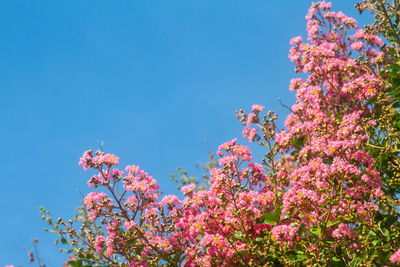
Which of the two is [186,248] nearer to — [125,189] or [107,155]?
[125,189]

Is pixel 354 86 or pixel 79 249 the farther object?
pixel 354 86

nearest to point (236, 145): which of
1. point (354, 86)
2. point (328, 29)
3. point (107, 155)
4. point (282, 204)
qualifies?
point (282, 204)

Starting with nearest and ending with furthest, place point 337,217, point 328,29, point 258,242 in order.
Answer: point 337,217
point 258,242
point 328,29

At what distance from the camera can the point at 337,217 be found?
4273mm

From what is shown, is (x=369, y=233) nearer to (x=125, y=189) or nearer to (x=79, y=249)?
(x=125, y=189)

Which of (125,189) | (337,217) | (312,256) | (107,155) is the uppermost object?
(107,155)

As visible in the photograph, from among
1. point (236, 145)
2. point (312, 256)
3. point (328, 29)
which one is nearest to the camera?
point (312, 256)

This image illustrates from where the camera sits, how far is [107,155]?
16.6ft

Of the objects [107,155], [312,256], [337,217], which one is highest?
[107,155]

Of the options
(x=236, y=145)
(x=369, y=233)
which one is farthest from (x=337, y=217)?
(x=236, y=145)

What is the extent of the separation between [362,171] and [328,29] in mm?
3217

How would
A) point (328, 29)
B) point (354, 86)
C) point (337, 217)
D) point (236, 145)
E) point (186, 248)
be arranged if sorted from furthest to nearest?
point (328, 29) → point (354, 86) → point (236, 145) → point (186, 248) → point (337, 217)

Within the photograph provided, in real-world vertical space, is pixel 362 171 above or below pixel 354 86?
below

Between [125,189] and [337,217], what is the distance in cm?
238
